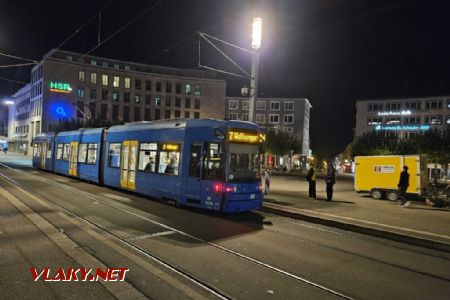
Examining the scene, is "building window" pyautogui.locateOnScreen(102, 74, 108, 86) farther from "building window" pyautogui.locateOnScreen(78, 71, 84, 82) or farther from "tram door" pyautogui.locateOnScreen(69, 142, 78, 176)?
"tram door" pyautogui.locateOnScreen(69, 142, 78, 176)

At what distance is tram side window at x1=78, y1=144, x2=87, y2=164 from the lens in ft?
69.9

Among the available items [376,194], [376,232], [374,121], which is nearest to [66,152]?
[376,194]

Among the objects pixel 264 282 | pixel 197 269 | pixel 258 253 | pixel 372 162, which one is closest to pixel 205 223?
pixel 258 253

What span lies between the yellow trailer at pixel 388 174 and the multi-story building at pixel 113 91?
6297 cm

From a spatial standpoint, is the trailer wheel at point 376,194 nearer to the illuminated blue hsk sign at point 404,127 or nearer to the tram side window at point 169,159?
the tram side window at point 169,159

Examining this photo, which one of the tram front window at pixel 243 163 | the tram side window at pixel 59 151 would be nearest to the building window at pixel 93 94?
the tram side window at pixel 59 151

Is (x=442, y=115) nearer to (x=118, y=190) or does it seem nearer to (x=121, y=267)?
(x=118, y=190)

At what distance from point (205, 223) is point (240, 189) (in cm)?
159

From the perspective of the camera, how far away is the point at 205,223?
35.9 feet

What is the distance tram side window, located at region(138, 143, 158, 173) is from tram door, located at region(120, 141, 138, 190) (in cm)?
60

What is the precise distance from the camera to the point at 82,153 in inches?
854

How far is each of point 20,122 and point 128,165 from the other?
96.4m

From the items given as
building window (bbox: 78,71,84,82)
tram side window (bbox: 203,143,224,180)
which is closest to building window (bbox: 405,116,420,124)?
building window (bbox: 78,71,84,82)

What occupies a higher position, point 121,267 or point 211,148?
point 211,148
